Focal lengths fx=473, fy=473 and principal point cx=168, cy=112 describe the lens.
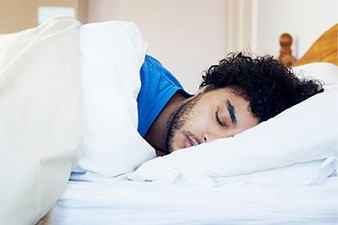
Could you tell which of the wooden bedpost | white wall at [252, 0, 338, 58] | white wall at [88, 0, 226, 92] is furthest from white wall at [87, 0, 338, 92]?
the wooden bedpost

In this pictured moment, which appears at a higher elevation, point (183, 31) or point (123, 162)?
point (183, 31)

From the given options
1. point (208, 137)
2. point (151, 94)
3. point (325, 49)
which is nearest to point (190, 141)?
point (208, 137)

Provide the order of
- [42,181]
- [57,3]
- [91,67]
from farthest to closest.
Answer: [57,3] < [91,67] < [42,181]

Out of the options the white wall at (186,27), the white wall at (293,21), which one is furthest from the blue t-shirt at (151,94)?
the white wall at (186,27)

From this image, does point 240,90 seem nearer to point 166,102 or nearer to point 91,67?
point 166,102

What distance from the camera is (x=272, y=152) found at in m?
0.66

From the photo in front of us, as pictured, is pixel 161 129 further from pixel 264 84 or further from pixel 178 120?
pixel 264 84

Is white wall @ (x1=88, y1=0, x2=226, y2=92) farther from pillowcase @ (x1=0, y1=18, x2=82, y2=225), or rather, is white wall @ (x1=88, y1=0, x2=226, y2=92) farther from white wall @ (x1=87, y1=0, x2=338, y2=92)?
pillowcase @ (x1=0, y1=18, x2=82, y2=225)

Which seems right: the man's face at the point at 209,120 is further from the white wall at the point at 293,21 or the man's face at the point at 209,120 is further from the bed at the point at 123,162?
the white wall at the point at 293,21

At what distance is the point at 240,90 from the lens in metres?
0.98

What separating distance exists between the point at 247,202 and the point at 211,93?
15.7 inches

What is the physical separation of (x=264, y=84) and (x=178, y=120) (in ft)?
0.66

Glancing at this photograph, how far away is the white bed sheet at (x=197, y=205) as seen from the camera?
61 centimetres

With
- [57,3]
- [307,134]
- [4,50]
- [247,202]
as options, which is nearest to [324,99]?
[307,134]
